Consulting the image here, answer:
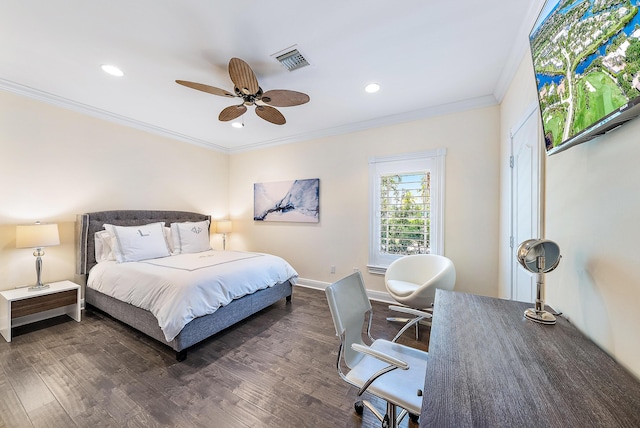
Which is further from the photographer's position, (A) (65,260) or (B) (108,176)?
(B) (108,176)

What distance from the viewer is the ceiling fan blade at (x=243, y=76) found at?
6.17ft

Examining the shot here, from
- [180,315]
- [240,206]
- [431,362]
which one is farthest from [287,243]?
[431,362]

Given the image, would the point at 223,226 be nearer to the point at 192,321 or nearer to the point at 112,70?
the point at 192,321

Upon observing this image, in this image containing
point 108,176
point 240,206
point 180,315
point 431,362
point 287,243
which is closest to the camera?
point 431,362

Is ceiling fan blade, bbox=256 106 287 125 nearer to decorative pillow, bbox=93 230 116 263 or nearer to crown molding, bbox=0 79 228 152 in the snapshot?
crown molding, bbox=0 79 228 152

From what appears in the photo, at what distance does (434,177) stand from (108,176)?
4.52 m

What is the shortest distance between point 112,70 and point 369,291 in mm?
3977

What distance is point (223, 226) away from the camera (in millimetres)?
4684

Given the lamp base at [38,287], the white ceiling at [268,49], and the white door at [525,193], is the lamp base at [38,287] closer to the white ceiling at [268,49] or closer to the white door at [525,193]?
the white ceiling at [268,49]

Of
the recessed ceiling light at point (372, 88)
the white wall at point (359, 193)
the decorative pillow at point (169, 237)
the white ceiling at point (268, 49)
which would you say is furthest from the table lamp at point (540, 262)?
the decorative pillow at point (169, 237)

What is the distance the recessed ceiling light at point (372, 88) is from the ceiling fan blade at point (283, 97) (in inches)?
31.7

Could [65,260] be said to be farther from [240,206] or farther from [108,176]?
[240,206]

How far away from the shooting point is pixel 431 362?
0.89 m

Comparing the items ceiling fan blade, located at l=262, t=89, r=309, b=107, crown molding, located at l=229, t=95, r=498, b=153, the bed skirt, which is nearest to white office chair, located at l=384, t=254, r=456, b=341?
the bed skirt
